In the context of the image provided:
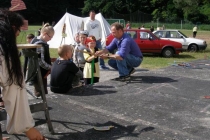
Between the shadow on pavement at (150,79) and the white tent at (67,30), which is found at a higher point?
the white tent at (67,30)

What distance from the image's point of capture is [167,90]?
5523 millimetres

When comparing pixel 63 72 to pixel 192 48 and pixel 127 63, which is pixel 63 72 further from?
pixel 192 48

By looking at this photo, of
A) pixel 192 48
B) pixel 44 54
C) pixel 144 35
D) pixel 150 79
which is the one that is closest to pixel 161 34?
pixel 192 48

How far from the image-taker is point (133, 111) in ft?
14.3

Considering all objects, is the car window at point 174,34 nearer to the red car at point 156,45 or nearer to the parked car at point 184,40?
the parked car at point 184,40

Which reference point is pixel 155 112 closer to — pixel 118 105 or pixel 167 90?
pixel 118 105

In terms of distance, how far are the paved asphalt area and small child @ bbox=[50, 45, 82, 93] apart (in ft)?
Answer: 0.47

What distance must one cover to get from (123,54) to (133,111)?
1.89 metres

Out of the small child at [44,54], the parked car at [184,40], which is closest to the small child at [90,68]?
the small child at [44,54]

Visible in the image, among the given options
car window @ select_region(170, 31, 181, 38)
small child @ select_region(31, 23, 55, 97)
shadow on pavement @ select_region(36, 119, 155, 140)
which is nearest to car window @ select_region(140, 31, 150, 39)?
car window @ select_region(170, 31, 181, 38)

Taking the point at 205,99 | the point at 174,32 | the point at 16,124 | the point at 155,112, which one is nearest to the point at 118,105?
the point at 155,112

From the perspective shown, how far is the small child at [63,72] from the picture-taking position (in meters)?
4.83

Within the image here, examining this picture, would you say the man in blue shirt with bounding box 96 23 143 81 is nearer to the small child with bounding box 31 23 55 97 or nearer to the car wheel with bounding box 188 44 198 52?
the small child with bounding box 31 23 55 97

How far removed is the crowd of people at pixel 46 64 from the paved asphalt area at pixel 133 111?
331 mm
